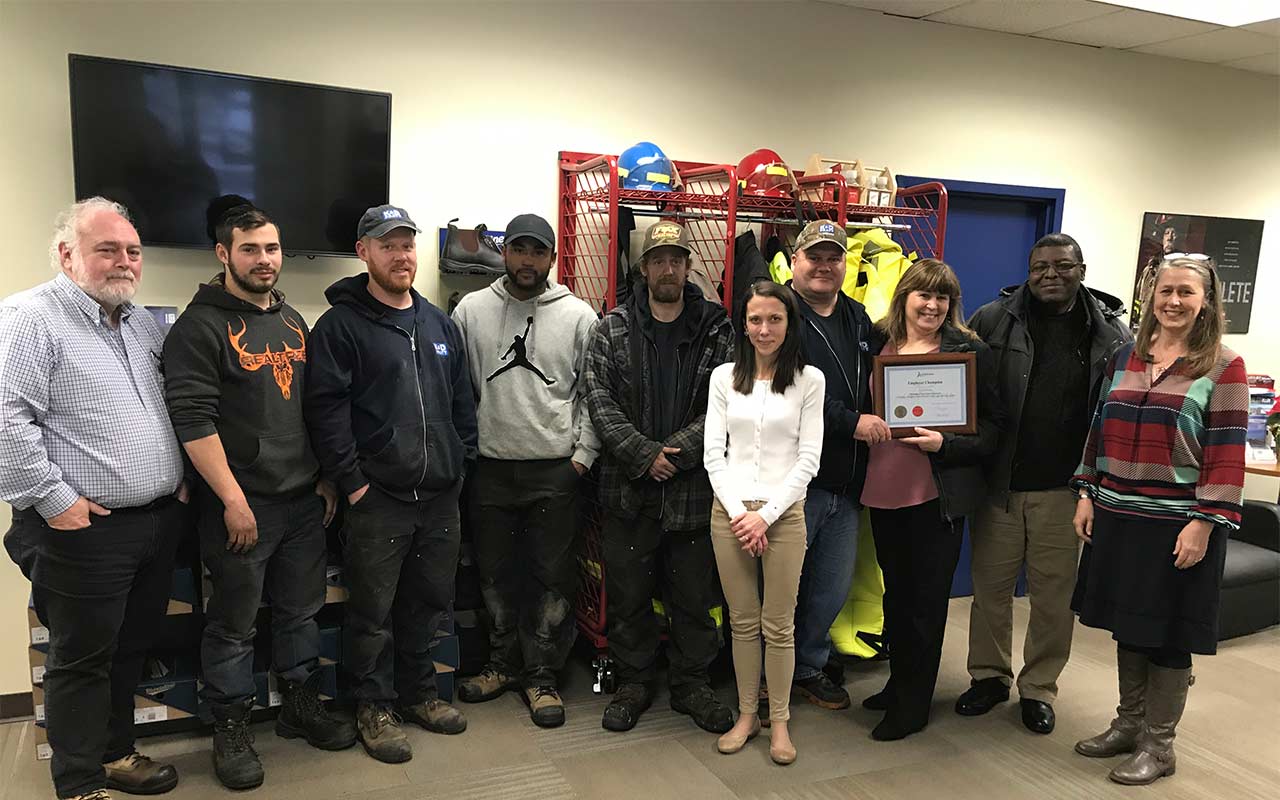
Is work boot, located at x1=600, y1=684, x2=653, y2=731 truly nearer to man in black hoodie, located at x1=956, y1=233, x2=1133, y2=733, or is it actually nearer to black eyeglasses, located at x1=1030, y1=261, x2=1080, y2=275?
man in black hoodie, located at x1=956, y1=233, x2=1133, y2=733

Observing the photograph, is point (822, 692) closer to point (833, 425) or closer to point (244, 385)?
point (833, 425)

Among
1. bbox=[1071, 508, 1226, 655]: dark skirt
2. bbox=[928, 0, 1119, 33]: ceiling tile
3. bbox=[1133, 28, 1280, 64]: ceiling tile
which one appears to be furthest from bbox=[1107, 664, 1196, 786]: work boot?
bbox=[1133, 28, 1280, 64]: ceiling tile

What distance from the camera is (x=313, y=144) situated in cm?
324

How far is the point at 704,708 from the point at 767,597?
1.80 ft

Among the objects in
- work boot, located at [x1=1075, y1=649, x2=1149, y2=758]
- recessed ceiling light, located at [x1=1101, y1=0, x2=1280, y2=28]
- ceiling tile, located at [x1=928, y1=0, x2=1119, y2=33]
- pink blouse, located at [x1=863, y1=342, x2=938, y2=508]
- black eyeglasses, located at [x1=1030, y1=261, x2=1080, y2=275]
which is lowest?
work boot, located at [x1=1075, y1=649, x2=1149, y2=758]

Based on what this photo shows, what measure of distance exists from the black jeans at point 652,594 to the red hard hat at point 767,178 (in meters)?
1.52

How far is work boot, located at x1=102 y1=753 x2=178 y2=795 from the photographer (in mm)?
2641

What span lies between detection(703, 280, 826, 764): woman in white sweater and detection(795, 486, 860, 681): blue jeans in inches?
14.1

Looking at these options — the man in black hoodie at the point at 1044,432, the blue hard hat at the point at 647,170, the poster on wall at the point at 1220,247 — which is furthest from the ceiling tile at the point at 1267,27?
the blue hard hat at the point at 647,170

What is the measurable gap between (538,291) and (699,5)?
1.66 metres

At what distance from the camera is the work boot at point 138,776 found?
2641 millimetres

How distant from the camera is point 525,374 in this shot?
3182 millimetres

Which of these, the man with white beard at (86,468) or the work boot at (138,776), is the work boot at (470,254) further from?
the work boot at (138,776)

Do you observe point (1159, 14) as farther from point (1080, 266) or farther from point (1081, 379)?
point (1081, 379)
